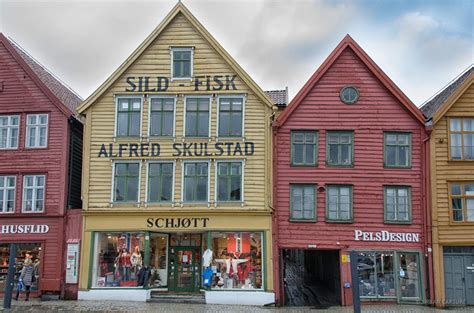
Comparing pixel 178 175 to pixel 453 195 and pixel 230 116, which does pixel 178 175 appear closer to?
pixel 230 116

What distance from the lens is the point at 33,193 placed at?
26547mm

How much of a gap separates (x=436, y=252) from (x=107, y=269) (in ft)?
48.2

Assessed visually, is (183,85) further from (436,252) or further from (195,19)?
(436,252)

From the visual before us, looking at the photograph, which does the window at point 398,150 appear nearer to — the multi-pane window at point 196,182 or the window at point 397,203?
the window at point 397,203

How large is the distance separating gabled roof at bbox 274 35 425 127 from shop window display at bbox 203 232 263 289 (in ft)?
18.1

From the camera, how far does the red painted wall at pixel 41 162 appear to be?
26.0 m

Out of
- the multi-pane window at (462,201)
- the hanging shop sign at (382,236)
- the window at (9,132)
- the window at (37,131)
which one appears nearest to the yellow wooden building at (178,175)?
the window at (37,131)

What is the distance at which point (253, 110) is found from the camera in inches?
1037

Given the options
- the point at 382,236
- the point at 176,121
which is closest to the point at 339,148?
the point at 382,236

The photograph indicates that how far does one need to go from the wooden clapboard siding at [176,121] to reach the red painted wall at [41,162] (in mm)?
1265

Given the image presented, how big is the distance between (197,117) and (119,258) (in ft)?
24.3

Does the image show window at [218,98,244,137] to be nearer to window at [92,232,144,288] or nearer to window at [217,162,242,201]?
window at [217,162,242,201]

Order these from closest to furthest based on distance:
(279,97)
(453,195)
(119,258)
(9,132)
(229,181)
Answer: (453,195) < (229,181) < (119,258) < (9,132) < (279,97)

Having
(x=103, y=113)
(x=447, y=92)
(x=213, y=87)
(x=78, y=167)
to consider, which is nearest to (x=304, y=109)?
(x=213, y=87)
